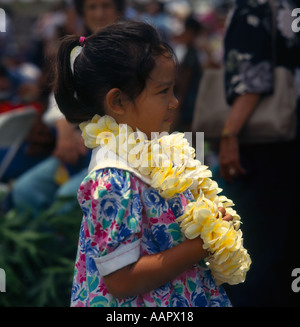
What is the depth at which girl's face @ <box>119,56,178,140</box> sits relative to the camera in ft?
5.17

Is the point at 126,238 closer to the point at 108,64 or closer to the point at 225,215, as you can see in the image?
the point at 225,215

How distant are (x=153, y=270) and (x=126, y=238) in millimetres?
111

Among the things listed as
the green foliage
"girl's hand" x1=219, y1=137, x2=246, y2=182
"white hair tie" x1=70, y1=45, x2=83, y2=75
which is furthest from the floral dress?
the green foliage

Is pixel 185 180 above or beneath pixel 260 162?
above

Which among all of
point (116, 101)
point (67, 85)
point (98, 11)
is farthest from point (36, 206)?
point (116, 101)

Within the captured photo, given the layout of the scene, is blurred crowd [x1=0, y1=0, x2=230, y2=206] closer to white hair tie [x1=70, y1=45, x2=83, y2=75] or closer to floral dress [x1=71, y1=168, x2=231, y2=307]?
white hair tie [x1=70, y1=45, x2=83, y2=75]

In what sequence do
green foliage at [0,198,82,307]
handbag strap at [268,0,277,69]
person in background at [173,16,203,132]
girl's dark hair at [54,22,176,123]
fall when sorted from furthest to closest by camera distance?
person in background at [173,16,203,132] < green foliage at [0,198,82,307] < handbag strap at [268,0,277,69] < girl's dark hair at [54,22,176,123]

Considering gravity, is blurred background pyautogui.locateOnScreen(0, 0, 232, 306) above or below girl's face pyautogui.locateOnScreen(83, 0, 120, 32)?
below

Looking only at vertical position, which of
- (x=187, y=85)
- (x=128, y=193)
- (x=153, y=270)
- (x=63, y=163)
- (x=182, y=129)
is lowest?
(x=182, y=129)

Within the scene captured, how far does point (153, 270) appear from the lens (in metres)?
1.47

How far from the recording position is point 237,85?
2.52m

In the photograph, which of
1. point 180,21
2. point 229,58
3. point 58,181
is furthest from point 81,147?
point 180,21

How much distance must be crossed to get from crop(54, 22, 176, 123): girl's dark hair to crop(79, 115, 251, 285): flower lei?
0.26 feet

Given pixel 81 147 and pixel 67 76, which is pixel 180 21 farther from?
pixel 67 76
